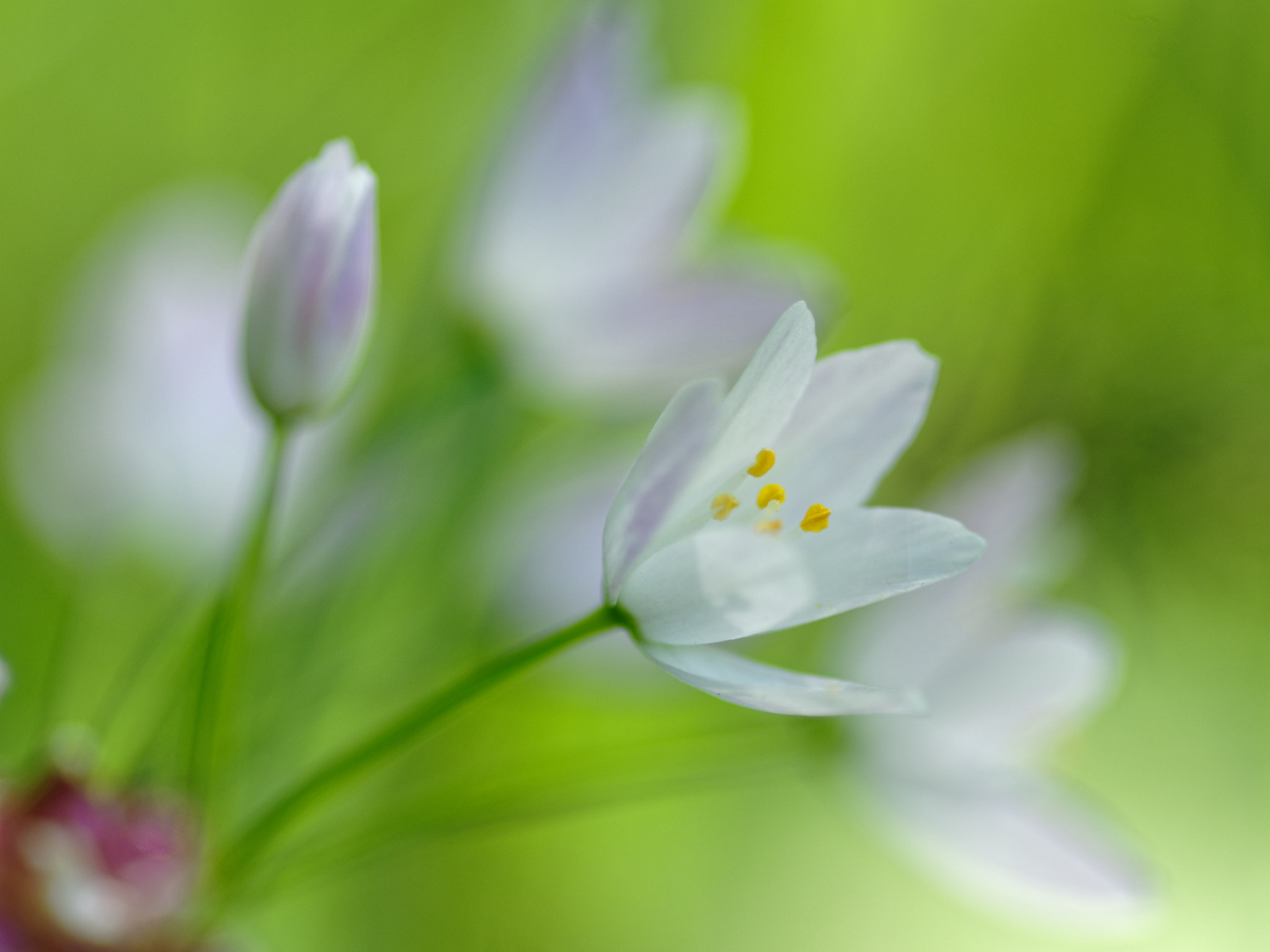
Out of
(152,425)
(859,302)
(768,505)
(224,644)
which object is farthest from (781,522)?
(859,302)

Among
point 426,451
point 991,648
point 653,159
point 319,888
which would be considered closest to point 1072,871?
point 991,648

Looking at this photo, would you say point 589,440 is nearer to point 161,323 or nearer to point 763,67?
point 161,323

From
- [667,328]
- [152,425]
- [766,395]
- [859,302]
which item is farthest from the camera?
[859,302]

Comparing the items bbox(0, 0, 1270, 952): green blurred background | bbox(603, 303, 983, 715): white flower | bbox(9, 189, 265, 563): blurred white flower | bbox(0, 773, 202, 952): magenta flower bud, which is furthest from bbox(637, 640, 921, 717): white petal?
bbox(0, 0, 1270, 952): green blurred background

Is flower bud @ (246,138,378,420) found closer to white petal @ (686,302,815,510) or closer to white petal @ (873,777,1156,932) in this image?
white petal @ (686,302,815,510)

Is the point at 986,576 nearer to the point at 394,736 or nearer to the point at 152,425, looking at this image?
the point at 394,736

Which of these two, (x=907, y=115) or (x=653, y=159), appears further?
(x=907, y=115)
